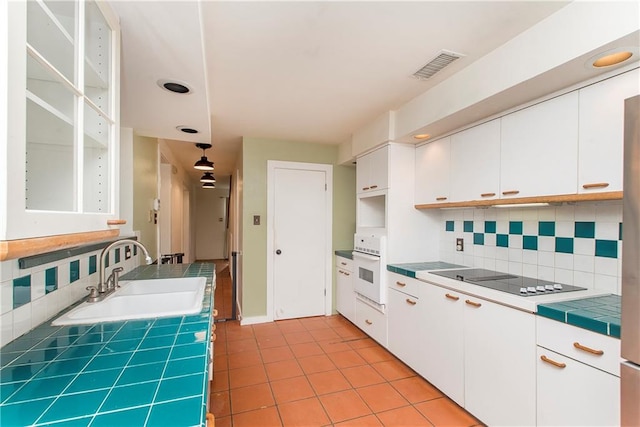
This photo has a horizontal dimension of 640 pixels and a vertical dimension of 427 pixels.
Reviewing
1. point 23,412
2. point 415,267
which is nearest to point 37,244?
point 23,412

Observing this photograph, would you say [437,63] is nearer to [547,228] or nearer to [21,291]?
[547,228]

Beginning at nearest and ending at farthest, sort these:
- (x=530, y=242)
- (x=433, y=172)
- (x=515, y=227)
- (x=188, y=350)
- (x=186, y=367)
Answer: (x=186, y=367) → (x=188, y=350) → (x=530, y=242) → (x=515, y=227) → (x=433, y=172)

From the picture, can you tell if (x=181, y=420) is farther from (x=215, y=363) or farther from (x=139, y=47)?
(x=215, y=363)

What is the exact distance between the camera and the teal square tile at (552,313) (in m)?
1.36

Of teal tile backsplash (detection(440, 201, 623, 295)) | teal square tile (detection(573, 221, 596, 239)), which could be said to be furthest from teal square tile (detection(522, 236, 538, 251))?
teal square tile (detection(573, 221, 596, 239))

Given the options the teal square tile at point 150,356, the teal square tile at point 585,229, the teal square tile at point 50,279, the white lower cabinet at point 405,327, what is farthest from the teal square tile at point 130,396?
the teal square tile at point 585,229

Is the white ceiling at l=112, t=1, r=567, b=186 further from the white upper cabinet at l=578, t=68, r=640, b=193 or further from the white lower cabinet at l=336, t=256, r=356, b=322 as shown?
the white lower cabinet at l=336, t=256, r=356, b=322

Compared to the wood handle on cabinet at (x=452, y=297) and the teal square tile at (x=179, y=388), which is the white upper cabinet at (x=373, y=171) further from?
the teal square tile at (x=179, y=388)

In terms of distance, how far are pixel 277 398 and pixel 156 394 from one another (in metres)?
1.66

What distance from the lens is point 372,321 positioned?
9.89ft

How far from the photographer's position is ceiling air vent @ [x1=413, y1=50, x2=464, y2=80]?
177cm

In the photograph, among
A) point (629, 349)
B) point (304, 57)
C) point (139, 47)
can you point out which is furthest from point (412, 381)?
point (139, 47)

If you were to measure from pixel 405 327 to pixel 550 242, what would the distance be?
125 centimetres

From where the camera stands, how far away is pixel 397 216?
280cm
